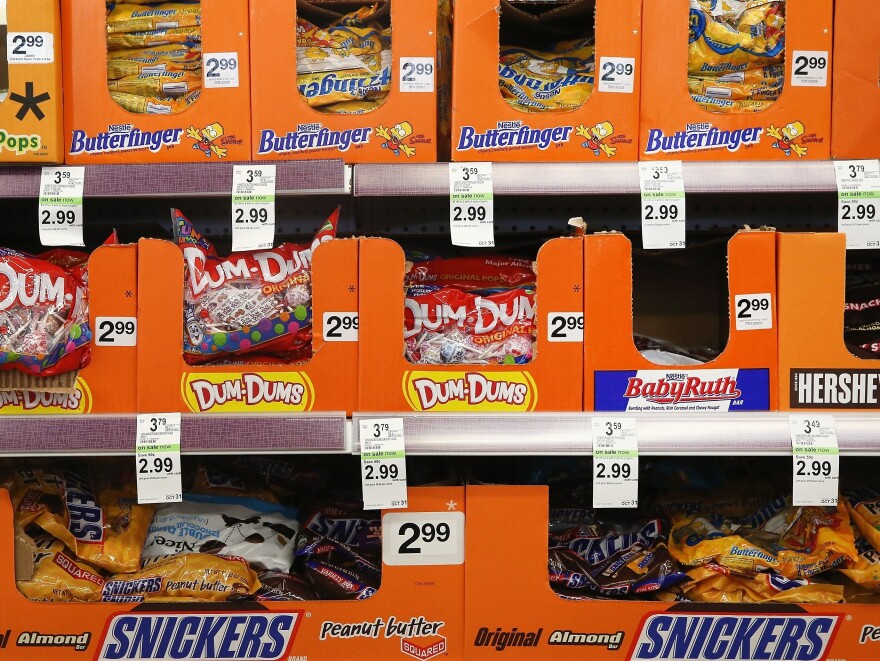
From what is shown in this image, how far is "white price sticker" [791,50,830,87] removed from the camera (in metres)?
1.54

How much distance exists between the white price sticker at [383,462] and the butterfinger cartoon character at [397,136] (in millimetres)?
535

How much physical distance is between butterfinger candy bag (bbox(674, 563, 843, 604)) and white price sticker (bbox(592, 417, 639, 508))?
0.26 metres

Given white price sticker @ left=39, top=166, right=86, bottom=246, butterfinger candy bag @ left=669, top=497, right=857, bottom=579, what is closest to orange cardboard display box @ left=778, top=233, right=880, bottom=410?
butterfinger candy bag @ left=669, top=497, right=857, bottom=579

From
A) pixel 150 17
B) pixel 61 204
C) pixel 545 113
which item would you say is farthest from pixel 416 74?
pixel 61 204

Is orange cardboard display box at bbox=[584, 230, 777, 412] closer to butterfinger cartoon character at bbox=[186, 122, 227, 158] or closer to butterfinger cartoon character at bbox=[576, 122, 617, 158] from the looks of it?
butterfinger cartoon character at bbox=[576, 122, 617, 158]

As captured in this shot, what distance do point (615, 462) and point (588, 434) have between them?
72 millimetres

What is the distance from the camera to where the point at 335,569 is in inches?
64.4

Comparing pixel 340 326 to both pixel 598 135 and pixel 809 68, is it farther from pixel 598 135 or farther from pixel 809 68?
pixel 809 68

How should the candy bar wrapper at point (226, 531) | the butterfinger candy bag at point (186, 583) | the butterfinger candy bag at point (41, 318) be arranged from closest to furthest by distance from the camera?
1. the butterfinger candy bag at point (41, 318)
2. the butterfinger candy bag at point (186, 583)
3. the candy bar wrapper at point (226, 531)

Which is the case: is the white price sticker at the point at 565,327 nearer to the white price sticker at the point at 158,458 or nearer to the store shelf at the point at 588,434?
the store shelf at the point at 588,434

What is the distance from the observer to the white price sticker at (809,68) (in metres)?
1.54

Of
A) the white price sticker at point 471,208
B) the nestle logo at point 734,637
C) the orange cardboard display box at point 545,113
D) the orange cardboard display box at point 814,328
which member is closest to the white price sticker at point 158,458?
the white price sticker at point 471,208

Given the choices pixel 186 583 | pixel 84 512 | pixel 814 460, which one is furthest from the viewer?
pixel 84 512

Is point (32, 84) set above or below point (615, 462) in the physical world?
above
